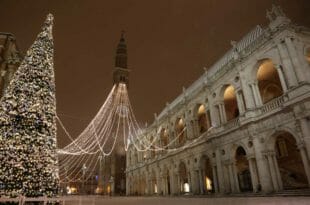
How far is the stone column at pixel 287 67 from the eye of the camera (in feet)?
49.5

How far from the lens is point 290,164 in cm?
2052

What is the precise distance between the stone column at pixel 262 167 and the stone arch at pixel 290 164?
2640 millimetres

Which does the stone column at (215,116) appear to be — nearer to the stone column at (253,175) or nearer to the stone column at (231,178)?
the stone column at (231,178)

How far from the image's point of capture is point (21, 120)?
36.6ft

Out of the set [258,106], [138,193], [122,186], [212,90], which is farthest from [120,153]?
[258,106]

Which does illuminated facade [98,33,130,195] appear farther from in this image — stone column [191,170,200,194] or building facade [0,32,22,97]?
building facade [0,32,22,97]

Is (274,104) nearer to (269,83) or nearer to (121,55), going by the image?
(269,83)

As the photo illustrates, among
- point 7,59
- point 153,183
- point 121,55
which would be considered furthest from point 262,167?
point 121,55

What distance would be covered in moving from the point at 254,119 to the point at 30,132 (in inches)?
607

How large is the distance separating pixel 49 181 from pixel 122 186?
50.3m

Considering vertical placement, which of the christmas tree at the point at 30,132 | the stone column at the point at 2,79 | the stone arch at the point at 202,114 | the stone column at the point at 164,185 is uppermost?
the stone column at the point at 2,79

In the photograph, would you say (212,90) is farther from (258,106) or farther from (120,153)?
(120,153)

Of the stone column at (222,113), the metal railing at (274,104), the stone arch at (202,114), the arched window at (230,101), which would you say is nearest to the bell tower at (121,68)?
the stone arch at (202,114)

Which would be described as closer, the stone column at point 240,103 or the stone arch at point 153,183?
the stone column at point 240,103
